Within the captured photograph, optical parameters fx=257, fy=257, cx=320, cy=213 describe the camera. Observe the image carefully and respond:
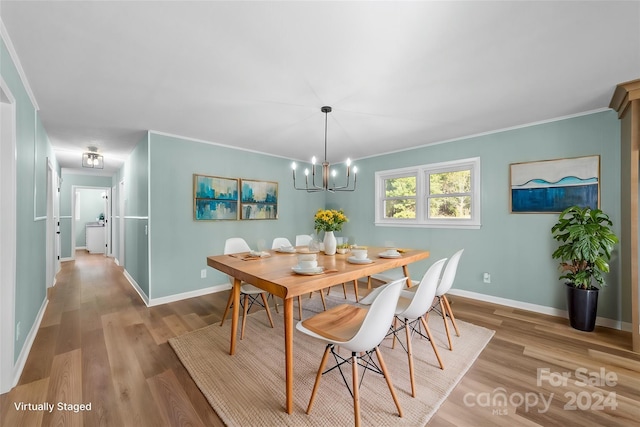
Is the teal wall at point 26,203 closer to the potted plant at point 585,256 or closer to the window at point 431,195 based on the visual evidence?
the window at point 431,195

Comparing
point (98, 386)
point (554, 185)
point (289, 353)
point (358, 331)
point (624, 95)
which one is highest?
point (624, 95)

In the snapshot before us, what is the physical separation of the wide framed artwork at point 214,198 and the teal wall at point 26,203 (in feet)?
5.33

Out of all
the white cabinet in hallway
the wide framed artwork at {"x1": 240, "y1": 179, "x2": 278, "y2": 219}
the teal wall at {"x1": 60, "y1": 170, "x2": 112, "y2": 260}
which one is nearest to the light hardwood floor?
the wide framed artwork at {"x1": 240, "y1": 179, "x2": 278, "y2": 219}

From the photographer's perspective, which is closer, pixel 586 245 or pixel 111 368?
pixel 111 368

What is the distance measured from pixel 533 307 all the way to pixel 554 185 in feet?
5.03

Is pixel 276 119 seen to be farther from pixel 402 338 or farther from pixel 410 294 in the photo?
pixel 402 338

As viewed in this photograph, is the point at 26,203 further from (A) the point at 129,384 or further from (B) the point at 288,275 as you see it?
(B) the point at 288,275

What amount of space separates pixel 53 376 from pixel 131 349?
1.63 ft

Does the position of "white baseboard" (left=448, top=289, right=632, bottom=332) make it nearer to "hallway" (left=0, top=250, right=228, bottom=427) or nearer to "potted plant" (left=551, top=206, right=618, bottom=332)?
"potted plant" (left=551, top=206, right=618, bottom=332)

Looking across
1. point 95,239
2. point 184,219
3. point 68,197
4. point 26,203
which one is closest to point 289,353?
point 26,203

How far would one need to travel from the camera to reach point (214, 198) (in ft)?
13.4

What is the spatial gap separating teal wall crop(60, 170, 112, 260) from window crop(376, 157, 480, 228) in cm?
797

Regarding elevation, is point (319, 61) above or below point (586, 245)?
Answer: above

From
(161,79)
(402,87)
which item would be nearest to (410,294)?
(402,87)
